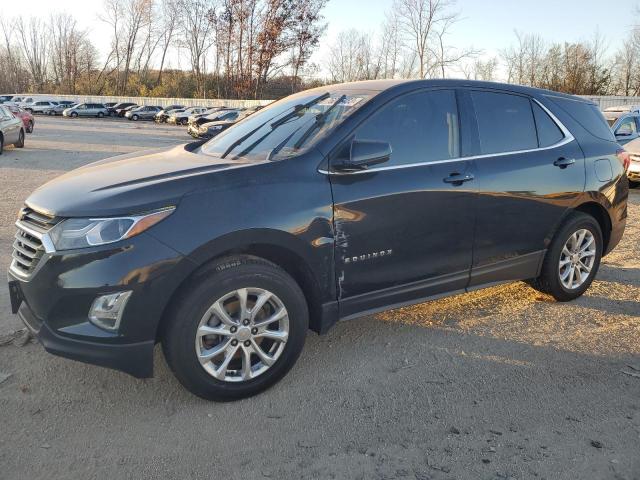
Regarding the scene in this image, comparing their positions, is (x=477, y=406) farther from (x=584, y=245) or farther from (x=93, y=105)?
(x=93, y=105)

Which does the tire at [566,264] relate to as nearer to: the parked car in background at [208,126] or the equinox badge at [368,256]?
the equinox badge at [368,256]

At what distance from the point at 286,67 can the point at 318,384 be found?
6364 centimetres

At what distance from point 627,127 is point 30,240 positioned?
47.4ft

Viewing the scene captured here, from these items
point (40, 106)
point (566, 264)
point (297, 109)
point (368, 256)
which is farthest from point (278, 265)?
point (40, 106)

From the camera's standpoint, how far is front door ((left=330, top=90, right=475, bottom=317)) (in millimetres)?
3393

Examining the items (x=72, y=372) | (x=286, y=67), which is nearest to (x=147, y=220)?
(x=72, y=372)

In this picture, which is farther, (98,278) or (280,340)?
(280,340)

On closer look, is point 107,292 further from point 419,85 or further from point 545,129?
point 545,129

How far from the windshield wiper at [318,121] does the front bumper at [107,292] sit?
1131mm

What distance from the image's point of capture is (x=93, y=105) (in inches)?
1989

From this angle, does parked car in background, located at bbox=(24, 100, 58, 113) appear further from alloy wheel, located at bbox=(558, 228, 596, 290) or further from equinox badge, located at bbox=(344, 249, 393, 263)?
equinox badge, located at bbox=(344, 249, 393, 263)

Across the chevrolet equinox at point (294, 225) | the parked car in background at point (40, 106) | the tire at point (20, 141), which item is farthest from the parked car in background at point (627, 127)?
the parked car in background at point (40, 106)

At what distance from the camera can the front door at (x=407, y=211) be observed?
3.39m

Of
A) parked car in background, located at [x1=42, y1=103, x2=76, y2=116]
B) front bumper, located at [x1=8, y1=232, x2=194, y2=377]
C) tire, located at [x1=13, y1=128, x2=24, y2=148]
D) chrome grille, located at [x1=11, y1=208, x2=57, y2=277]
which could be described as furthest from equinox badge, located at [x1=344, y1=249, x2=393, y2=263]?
parked car in background, located at [x1=42, y1=103, x2=76, y2=116]
